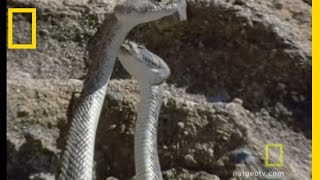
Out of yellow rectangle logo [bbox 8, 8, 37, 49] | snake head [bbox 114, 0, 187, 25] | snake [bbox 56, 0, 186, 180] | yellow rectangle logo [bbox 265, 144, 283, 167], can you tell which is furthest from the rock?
yellow rectangle logo [bbox 8, 8, 37, 49]

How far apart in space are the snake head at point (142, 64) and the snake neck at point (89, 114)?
0.15 feet

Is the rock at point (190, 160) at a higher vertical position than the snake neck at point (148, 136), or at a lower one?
lower

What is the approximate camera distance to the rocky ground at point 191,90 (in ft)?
10.9

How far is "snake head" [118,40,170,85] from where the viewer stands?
3.09 meters

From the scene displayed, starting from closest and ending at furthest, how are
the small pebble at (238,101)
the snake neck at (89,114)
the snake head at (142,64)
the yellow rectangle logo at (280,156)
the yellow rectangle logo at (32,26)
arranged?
the snake neck at (89,114) → the snake head at (142,64) → the yellow rectangle logo at (280,156) → the small pebble at (238,101) → the yellow rectangle logo at (32,26)

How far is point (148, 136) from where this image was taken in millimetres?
3023

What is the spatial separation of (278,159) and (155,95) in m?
0.58

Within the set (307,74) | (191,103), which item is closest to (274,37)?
(307,74)

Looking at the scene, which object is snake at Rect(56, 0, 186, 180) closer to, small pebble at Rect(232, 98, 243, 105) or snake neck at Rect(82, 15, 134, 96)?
snake neck at Rect(82, 15, 134, 96)

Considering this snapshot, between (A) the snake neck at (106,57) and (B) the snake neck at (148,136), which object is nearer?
(B) the snake neck at (148,136)

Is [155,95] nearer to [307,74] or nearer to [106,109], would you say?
[106,109]

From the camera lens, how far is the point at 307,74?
11.4 feet

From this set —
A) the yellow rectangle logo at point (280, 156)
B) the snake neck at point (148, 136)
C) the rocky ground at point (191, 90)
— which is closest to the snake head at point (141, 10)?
the snake neck at point (148, 136)

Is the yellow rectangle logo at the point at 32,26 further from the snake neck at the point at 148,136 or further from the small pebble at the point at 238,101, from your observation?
the small pebble at the point at 238,101
